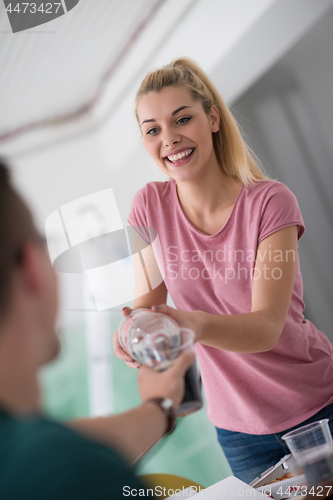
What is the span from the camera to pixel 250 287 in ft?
2.32

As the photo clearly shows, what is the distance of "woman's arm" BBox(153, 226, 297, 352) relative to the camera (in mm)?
515

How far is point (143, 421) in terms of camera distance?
310mm

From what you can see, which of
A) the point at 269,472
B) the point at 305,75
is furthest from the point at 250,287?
the point at 305,75

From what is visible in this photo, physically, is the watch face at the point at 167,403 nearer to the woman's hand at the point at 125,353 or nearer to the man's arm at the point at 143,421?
the man's arm at the point at 143,421

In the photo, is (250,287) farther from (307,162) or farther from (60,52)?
(60,52)

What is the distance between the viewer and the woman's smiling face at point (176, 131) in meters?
0.68

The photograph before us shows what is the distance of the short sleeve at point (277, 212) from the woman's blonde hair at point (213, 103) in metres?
0.06

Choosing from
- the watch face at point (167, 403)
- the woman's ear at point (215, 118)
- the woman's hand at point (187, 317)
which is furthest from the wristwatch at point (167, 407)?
the woman's ear at point (215, 118)

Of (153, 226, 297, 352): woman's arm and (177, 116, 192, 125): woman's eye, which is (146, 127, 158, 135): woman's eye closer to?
(177, 116, 192, 125): woman's eye

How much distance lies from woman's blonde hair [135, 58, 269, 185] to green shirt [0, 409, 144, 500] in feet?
1.92

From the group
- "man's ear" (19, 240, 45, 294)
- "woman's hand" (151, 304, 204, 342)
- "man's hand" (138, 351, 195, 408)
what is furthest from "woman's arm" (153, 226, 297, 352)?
"man's ear" (19, 240, 45, 294)

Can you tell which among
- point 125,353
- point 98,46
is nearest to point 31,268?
point 125,353

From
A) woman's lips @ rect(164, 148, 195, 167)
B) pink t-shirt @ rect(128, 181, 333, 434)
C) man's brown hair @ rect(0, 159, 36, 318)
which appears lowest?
pink t-shirt @ rect(128, 181, 333, 434)

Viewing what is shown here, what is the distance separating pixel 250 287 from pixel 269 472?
0.29 metres
